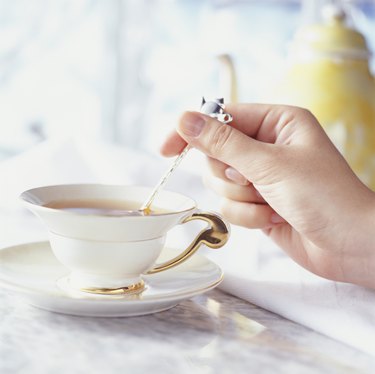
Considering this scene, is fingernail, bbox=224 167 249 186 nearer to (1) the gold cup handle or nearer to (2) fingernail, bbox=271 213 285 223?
(2) fingernail, bbox=271 213 285 223

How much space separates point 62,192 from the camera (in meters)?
0.71

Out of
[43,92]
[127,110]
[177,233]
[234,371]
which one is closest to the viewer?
[234,371]

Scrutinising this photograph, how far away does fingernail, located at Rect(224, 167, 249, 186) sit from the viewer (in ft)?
2.82

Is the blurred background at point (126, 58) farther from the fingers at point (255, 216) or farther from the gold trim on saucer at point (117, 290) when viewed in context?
the gold trim on saucer at point (117, 290)

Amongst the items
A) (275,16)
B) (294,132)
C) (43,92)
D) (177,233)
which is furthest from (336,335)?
(275,16)

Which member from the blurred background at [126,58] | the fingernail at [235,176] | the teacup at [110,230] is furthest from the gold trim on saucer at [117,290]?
the blurred background at [126,58]

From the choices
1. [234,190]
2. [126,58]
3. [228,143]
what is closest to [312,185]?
[228,143]

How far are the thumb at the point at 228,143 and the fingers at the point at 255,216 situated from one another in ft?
0.46

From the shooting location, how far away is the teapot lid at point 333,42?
3.89ft

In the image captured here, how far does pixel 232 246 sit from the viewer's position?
94cm

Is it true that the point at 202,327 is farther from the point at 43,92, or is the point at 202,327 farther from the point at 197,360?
the point at 43,92

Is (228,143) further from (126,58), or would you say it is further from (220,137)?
(126,58)

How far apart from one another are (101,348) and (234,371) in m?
0.11

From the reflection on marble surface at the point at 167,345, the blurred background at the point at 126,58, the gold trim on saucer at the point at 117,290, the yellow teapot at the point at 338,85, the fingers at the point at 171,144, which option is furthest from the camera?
the blurred background at the point at 126,58
